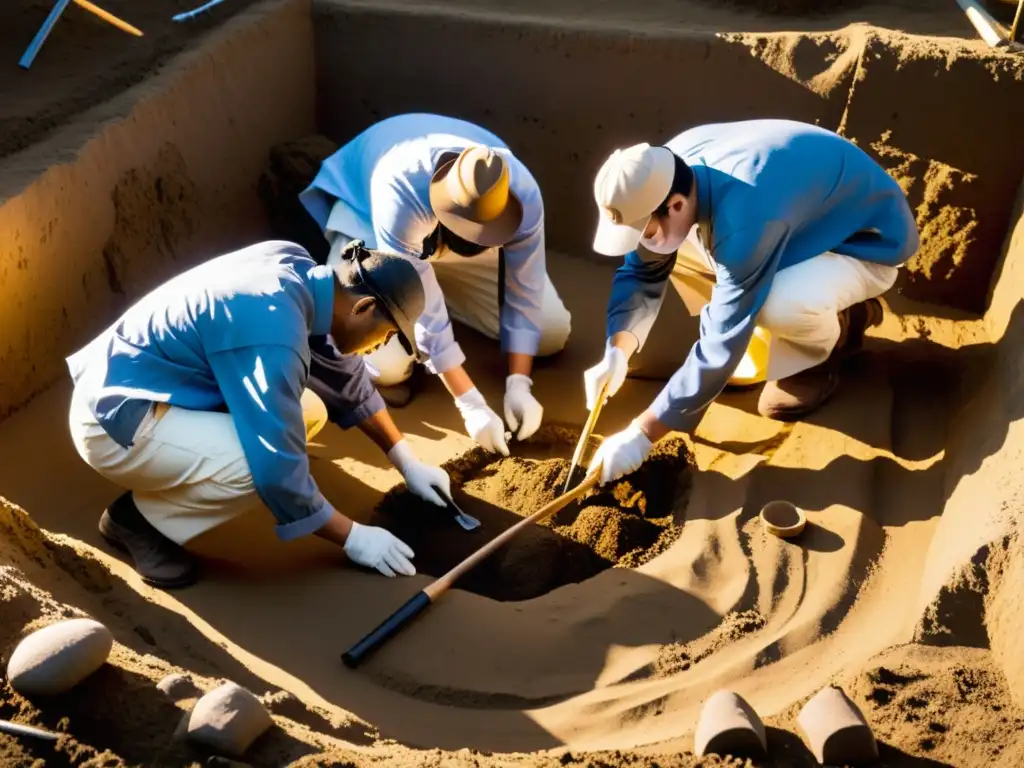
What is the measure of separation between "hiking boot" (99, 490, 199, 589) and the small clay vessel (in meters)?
1.81

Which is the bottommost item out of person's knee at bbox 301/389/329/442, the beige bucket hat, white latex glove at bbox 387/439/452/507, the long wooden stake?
white latex glove at bbox 387/439/452/507

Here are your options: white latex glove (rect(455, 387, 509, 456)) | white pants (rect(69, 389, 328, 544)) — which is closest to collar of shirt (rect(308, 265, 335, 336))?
white pants (rect(69, 389, 328, 544))

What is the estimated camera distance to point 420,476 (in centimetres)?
367

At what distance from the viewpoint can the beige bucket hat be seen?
3422 millimetres

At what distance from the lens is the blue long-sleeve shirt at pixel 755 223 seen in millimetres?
3383

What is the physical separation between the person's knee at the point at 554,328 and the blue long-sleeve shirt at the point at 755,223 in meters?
0.51

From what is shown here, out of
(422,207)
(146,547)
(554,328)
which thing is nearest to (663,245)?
(422,207)

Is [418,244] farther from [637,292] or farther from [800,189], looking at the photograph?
[800,189]

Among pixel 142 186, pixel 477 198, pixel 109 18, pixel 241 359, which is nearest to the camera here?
pixel 241 359

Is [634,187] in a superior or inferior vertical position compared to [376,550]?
superior

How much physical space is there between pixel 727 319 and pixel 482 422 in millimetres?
Result: 978

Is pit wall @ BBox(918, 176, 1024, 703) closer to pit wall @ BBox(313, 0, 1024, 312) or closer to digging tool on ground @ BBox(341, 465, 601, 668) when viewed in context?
pit wall @ BBox(313, 0, 1024, 312)

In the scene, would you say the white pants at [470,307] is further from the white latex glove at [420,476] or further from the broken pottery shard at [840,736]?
the broken pottery shard at [840,736]

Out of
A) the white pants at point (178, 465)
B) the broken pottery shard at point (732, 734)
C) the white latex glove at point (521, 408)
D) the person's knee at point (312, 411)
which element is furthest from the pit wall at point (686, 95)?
the broken pottery shard at point (732, 734)
